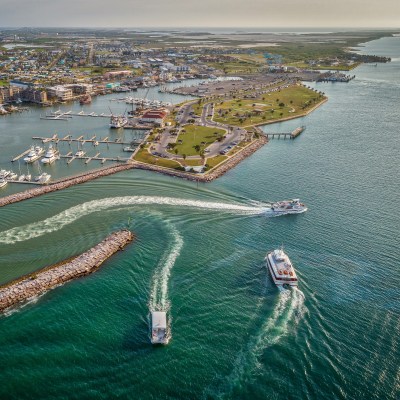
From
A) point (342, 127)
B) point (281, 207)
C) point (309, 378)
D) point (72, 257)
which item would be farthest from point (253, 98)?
point (309, 378)

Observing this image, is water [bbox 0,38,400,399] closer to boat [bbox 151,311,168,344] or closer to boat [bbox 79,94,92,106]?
boat [bbox 151,311,168,344]

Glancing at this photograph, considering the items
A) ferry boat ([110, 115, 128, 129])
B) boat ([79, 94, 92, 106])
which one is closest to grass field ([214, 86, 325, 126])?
ferry boat ([110, 115, 128, 129])

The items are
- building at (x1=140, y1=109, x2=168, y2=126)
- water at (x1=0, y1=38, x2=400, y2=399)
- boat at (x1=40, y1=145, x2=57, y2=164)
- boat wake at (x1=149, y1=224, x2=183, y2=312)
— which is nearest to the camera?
water at (x1=0, y1=38, x2=400, y2=399)

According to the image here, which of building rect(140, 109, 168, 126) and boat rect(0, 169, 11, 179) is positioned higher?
building rect(140, 109, 168, 126)

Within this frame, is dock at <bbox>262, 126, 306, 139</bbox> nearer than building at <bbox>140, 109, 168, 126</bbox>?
Yes

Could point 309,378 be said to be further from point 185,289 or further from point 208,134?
point 208,134

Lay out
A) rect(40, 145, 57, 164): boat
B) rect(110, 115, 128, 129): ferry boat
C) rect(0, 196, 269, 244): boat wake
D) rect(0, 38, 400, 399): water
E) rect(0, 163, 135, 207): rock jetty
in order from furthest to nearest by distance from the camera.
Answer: rect(110, 115, 128, 129): ferry boat → rect(40, 145, 57, 164): boat → rect(0, 163, 135, 207): rock jetty → rect(0, 196, 269, 244): boat wake → rect(0, 38, 400, 399): water

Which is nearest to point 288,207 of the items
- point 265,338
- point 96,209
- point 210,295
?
point 210,295

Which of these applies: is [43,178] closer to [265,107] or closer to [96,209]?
[96,209]
